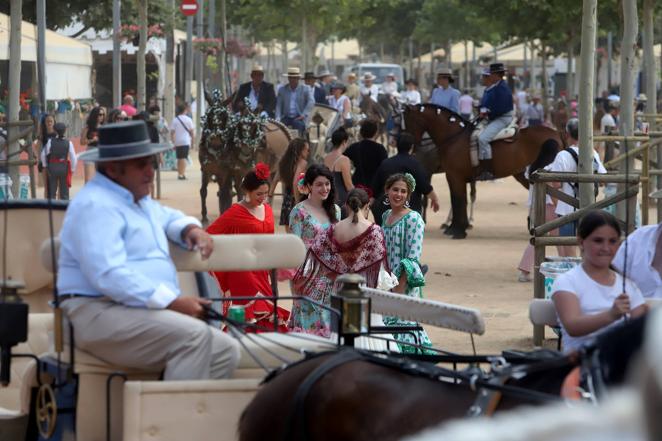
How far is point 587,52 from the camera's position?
12891 millimetres

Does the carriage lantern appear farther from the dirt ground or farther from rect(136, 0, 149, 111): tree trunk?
rect(136, 0, 149, 111): tree trunk

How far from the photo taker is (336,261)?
30.3 feet

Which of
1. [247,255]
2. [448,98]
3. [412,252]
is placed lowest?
[412,252]

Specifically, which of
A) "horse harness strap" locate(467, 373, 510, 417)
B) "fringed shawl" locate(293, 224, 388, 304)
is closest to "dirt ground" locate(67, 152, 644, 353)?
"fringed shawl" locate(293, 224, 388, 304)

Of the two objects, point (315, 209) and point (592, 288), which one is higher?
point (315, 209)

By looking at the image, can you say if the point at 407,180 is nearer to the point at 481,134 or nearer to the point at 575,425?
the point at 575,425

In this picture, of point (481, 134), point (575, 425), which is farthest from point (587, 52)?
point (575, 425)

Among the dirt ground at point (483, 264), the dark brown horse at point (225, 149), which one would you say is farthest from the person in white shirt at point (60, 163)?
the dirt ground at point (483, 264)

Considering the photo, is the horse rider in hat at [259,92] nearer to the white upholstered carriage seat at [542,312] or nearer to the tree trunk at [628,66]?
the tree trunk at [628,66]

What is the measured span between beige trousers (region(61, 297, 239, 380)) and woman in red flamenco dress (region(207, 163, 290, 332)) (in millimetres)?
3531

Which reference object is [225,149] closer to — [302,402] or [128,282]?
[128,282]

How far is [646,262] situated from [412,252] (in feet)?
11.5

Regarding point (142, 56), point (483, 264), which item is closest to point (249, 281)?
point (483, 264)

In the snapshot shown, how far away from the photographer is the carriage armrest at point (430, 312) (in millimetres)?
5824
